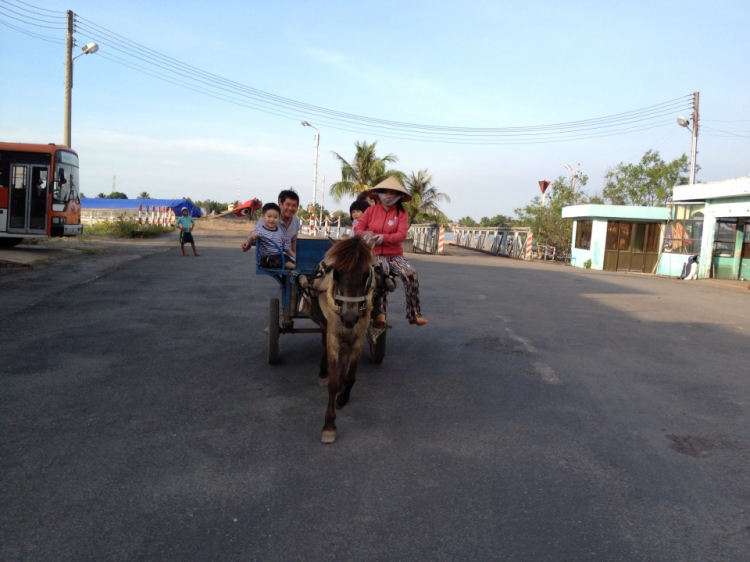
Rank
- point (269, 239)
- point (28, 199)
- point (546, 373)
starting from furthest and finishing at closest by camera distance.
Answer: point (28, 199)
point (269, 239)
point (546, 373)

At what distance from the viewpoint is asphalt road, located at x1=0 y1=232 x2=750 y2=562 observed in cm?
320

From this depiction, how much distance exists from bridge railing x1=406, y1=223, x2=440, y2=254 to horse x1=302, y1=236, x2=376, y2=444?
29807 mm

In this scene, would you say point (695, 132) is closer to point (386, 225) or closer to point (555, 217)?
point (555, 217)

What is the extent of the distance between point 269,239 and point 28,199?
16.2m

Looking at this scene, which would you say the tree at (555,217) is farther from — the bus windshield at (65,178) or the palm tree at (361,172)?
the bus windshield at (65,178)

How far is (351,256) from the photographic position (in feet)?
15.5

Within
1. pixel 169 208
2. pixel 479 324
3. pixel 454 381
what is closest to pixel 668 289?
pixel 479 324

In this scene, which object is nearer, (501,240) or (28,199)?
(28,199)

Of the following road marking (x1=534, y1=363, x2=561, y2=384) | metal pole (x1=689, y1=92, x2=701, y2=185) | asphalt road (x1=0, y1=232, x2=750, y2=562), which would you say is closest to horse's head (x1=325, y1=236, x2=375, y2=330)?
asphalt road (x1=0, y1=232, x2=750, y2=562)

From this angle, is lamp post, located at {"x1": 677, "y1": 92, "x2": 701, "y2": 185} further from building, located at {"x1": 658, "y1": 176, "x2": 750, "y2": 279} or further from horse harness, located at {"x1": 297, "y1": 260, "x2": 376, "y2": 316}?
horse harness, located at {"x1": 297, "y1": 260, "x2": 376, "y2": 316}

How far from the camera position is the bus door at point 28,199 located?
764 inches

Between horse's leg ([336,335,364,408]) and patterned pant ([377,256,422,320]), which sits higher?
patterned pant ([377,256,422,320])

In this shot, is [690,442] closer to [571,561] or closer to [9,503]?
[571,561]

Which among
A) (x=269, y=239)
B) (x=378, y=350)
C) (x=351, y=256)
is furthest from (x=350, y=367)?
(x=269, y=239)
